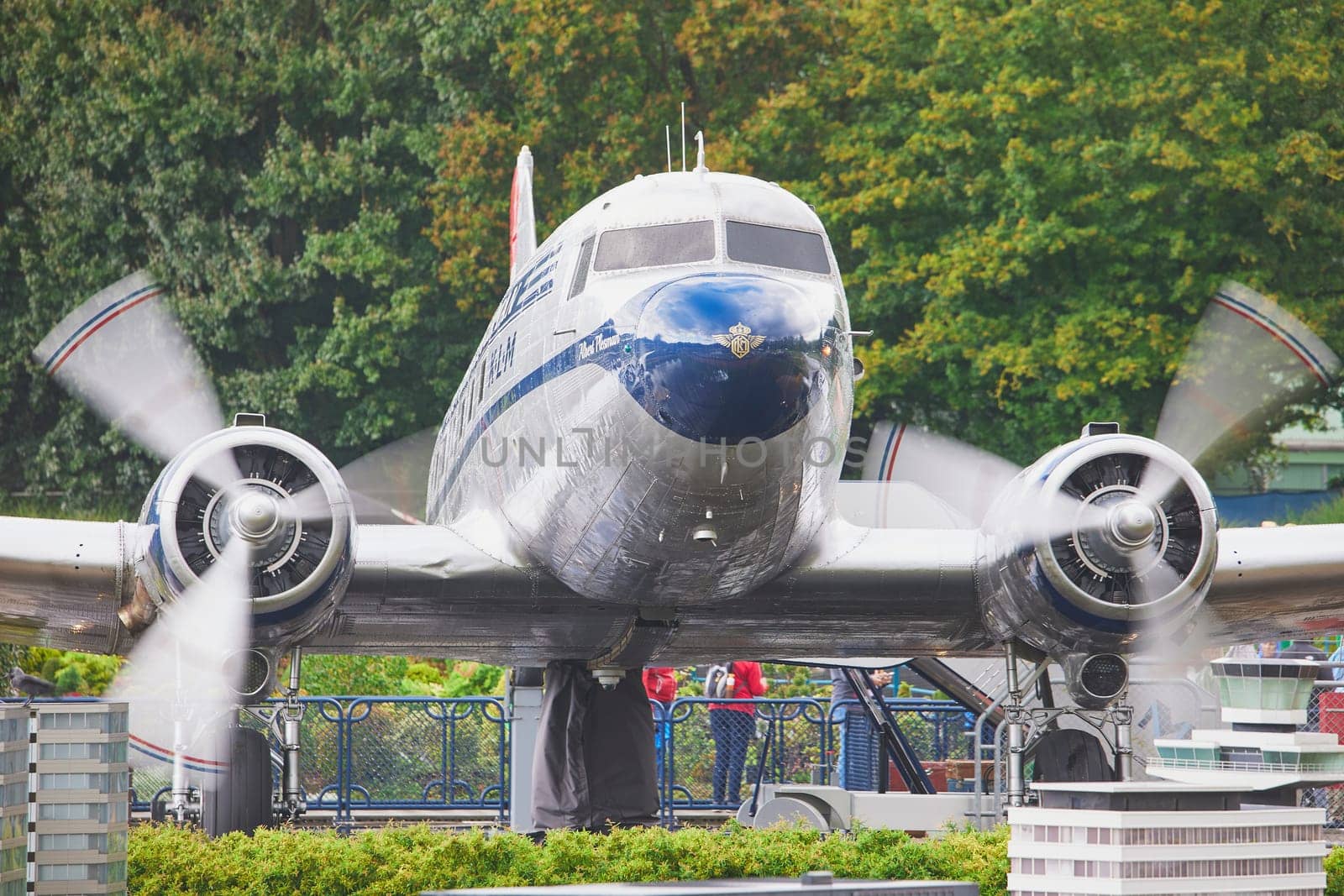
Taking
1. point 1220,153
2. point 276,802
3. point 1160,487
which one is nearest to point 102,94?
point 1220,153

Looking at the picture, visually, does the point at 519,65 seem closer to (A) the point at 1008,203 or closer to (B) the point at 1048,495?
Answer: (A) the point at 1008,203

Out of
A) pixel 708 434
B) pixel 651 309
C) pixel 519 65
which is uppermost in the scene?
pixel 519 65

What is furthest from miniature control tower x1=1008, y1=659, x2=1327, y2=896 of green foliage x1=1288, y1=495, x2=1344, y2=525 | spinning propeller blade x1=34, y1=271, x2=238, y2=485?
green foliage x1=1288, y1=495, x2=1344, y2=525

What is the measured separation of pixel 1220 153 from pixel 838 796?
1903 centimetres

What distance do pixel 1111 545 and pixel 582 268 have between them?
3960 millimetres

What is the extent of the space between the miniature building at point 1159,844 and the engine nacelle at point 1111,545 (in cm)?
387

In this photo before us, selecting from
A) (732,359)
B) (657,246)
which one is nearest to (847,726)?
(657,246)

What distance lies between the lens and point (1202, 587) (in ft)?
38.6

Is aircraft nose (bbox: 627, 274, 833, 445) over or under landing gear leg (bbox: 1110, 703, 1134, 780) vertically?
over

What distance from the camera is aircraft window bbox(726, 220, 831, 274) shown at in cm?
1080

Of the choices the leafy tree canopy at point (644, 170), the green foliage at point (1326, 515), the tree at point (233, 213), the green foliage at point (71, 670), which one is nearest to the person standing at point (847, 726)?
the green foliage at point (1326, 515)

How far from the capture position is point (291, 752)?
1177 centimetres

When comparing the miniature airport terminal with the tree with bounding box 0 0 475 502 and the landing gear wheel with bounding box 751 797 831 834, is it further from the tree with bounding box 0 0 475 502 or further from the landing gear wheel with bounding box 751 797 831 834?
the tree with bounding box 0 0 475 502

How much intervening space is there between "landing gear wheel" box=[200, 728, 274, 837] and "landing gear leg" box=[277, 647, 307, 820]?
31cm
